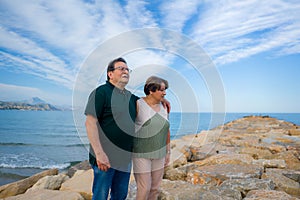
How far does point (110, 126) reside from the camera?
2057 millimetres

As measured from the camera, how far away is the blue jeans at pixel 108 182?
6.77ft

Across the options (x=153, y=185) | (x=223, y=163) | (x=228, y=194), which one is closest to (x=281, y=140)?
(x=223, y=163)

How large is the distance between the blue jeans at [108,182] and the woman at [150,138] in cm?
14

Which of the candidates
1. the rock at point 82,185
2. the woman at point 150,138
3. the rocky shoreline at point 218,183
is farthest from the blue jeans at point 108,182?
the rock at point 82,185

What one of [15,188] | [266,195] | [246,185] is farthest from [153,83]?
[15,188]

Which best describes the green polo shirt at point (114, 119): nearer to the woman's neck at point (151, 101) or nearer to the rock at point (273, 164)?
the woman's neck at point (151, 101)

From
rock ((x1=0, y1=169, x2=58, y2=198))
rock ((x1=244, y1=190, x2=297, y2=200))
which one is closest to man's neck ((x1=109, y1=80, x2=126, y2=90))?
rock ((x1=244, y1=190, x2=297, y2=200))

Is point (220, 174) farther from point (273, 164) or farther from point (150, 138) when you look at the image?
point (150, 138)

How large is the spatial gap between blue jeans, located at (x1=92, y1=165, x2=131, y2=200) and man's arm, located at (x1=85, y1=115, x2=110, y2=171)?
0.10m

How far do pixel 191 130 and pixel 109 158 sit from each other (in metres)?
1.55

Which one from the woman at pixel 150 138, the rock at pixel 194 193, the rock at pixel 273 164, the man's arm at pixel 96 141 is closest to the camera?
the man's arm at pixel 96 141

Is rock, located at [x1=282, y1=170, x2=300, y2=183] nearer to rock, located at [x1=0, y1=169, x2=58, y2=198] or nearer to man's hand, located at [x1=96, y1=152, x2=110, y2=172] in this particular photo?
man's hand, located at [x1=96, y1=152, x2=110, y2=172]

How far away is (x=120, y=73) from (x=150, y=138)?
2.16 ft

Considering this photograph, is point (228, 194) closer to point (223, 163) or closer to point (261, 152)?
point (223, 163)
